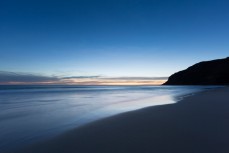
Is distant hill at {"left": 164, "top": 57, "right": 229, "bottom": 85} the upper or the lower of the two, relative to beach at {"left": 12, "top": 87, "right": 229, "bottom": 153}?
upper

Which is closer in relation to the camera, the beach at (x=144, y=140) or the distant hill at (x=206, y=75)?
the beach at (x=144, y=140)

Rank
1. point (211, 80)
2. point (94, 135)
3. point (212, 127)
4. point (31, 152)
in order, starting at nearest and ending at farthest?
point (31, 152)
point (94, 135)
point (212, 127)
point (211, 80)

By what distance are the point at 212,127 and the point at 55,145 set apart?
441 centimetres

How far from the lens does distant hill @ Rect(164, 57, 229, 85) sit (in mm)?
118762

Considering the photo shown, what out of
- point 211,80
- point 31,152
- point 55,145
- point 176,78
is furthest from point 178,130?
point 176,78

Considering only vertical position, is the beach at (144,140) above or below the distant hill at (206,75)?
below

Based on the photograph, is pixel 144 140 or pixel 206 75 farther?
pixel 206 75

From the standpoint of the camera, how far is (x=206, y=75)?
13412cm

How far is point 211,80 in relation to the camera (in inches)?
4875

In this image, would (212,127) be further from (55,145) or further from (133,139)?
(55,145)

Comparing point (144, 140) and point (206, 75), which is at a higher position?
point (206, 75)

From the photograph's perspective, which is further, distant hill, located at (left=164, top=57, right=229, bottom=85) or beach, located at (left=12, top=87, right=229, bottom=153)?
distant hill, located at (left=164, top=57, right=229, bottom=85)

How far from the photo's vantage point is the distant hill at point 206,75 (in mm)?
118762

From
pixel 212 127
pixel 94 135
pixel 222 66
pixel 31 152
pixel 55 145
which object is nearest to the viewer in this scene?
pixel 31 152
